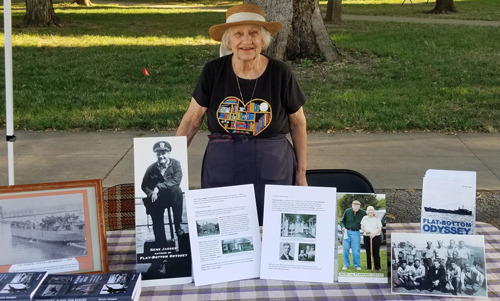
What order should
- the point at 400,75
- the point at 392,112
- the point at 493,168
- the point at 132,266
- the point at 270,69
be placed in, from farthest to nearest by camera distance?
the point at 400,75, the point at 392,112, the point at 493,168, the point at 270,69, the point at 132,266

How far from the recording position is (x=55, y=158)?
547 centimetres

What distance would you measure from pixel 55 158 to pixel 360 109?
3.67 m

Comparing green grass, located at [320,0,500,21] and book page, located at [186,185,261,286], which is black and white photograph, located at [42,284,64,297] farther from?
green grass, located at [320,0,500,21]

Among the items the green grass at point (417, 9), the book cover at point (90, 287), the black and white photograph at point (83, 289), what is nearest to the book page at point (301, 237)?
the book cover at point (90, 287)

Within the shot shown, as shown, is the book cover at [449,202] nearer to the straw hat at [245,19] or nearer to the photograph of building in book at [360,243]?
the photograph of building in book at [360,243]

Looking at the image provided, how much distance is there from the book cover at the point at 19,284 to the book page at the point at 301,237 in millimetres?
723

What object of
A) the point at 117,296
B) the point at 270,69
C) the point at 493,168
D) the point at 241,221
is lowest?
the point at 493,168

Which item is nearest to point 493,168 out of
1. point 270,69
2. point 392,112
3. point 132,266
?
point 392,112

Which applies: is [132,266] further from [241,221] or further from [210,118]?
[210,118]

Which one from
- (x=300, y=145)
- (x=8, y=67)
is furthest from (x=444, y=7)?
(x=8, y=67)

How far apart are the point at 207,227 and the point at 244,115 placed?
983 millimetres

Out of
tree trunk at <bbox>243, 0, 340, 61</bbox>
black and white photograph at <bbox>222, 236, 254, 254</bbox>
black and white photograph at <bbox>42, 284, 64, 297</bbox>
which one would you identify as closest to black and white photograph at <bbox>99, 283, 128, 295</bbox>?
black and white photograph at <bbox>42, 284, 64, 297</bbox>

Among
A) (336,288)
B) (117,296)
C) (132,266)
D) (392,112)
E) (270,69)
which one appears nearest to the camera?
(117,296)

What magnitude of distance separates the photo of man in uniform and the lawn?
4501mm
